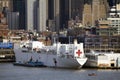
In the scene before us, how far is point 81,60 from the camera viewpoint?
87.7 m

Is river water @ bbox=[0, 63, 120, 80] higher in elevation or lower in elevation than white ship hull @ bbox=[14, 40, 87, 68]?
lower

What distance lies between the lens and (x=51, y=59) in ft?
303

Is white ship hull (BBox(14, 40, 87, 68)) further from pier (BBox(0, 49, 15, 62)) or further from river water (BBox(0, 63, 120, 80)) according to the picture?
pier (BBox(0, 49, 15, 62))

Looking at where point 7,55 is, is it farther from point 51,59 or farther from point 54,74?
point 54,74

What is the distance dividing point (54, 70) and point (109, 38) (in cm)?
A: 6006

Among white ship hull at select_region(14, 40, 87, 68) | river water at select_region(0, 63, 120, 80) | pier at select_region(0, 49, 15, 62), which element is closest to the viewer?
river water at select_region(0, 63, 120, 80)

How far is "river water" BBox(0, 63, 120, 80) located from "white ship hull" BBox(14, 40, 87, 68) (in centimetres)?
130

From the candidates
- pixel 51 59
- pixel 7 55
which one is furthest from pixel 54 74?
pixel 7 55

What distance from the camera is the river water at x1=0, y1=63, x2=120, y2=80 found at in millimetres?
73875

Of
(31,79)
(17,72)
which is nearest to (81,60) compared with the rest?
(17,72)

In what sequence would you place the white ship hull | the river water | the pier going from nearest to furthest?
1. the river water
2. the white ship hull
3. the pier

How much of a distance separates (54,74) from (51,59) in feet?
45.3

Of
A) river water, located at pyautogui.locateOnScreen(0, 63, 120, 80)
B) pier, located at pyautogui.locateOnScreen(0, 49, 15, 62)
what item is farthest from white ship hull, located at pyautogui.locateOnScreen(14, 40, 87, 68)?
pier, located at pyautogui.locateOnScreen(0, 49, 15, 62)

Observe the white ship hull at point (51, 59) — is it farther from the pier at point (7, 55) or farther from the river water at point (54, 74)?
the pier at point (7, 55)
